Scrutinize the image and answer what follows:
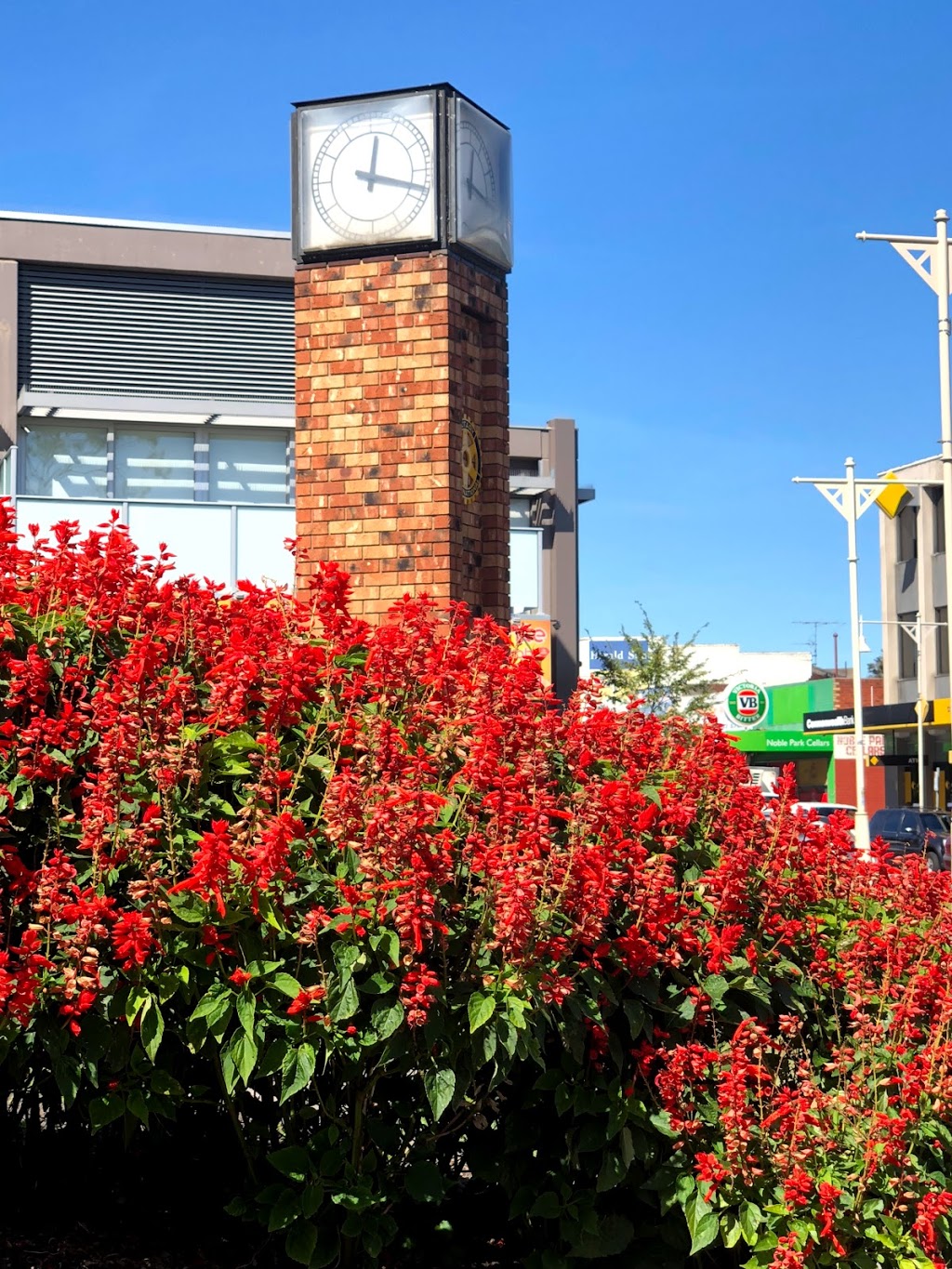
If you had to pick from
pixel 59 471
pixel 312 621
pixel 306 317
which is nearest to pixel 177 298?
pixel 59 471

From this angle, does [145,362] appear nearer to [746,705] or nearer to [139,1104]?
[746,705]

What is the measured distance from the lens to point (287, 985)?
3.50 meters

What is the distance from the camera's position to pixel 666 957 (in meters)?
4.18

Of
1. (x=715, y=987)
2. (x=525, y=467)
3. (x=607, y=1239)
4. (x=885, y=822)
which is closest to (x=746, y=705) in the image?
(x=885, y=822)

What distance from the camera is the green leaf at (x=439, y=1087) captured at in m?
3.58

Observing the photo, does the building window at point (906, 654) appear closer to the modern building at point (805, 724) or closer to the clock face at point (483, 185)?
the modern building at point (805, 724)

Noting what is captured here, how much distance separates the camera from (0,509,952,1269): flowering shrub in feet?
11.7

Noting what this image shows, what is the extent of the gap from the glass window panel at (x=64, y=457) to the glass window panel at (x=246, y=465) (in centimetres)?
197

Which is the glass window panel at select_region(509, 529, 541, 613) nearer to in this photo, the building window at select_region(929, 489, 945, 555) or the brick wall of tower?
the brick wall of tower

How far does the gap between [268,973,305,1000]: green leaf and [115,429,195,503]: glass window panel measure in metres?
23.0

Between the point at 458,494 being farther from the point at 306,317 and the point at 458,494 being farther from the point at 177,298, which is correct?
the point at 177,298

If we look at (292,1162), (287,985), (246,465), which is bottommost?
(292,1162)

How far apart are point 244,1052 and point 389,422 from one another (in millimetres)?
5077

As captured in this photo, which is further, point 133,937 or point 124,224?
point 124,224
